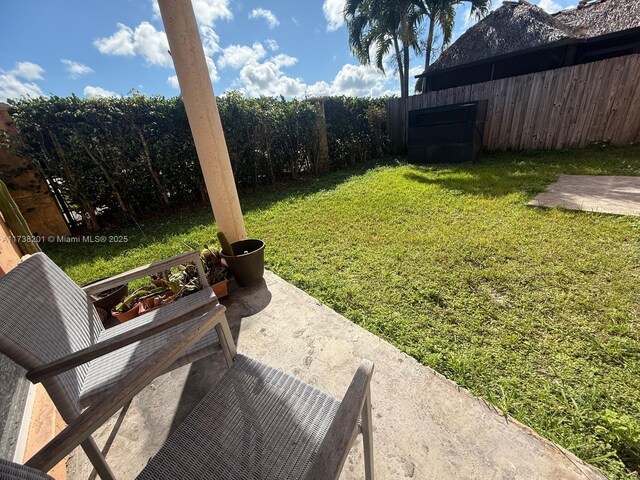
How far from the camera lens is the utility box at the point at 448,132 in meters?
6.37

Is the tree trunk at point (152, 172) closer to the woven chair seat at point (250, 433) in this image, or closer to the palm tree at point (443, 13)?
the woven chair seat at point (250, 433)

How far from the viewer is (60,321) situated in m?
1.20

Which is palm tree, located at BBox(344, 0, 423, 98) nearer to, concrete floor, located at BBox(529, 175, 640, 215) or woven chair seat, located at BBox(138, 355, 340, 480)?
concrete floor, located at BBox(529, 175, 640, 215)

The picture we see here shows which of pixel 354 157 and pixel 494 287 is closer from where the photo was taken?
pixel 494 287

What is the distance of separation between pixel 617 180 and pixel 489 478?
5314 mm

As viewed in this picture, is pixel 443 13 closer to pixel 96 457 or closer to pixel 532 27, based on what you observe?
pixel 532 27

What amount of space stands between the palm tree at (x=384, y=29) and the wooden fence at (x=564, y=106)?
4.91 m

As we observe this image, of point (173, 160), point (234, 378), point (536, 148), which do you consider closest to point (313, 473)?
point (234, 378)

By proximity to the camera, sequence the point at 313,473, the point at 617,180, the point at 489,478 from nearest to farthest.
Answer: the point at 313,473
the point at 489,478
the point at 617,180

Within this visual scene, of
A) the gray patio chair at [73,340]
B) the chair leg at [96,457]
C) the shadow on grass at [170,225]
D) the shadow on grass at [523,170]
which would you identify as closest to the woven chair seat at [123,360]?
the gray patio chair at [73,340]

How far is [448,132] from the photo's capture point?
6629mm

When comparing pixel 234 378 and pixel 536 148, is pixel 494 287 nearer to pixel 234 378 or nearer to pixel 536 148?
pixel 234 378

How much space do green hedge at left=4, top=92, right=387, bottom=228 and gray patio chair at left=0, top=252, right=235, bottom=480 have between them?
4186 mm

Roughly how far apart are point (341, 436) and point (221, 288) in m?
2.01
